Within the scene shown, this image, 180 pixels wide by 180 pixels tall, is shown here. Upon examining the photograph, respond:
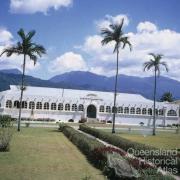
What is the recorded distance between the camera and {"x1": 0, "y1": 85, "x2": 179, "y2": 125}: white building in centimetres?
7932

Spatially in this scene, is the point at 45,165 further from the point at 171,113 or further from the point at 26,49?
the point at 171,113

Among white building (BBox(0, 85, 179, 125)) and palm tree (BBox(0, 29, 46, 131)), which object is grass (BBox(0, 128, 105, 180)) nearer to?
palm tree (BBox(0, 29, 46, 131))

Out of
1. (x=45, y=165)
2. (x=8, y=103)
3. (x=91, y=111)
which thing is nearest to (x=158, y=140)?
(x=45, y=165)

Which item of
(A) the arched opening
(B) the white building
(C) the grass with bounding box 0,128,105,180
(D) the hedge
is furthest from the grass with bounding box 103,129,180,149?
(A) the arched opening

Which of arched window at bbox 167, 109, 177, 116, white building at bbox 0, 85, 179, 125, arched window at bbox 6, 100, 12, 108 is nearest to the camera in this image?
arched window at bbox 6, 100, 12, 108

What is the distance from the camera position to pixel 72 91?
9431 cm

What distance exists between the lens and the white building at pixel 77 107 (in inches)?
3123

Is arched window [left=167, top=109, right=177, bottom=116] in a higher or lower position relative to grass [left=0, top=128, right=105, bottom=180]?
higher

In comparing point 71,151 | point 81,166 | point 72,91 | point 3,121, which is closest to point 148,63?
point 3,121

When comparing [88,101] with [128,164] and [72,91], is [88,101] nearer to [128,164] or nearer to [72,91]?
[72,91]

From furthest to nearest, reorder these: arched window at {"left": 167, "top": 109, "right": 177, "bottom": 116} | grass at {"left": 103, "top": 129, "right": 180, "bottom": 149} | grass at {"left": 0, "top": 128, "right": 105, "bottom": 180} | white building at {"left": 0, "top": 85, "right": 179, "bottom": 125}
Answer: arched window at {"left": 167, "top": 109, "right": 177, "bottom": 116}, white building at {"left": 0, "top": 85, "right": 179, "bottom": 125}, grass at {"left": 103, "top": 129, "right": 180, "bottom": 149}, grass at {"left": 0, "top": 128, "right": 105, "bottom": 180}

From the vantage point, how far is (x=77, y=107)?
275 ft

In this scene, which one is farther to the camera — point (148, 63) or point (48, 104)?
point (48, 104)

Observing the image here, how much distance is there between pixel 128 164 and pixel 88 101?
232 ft
